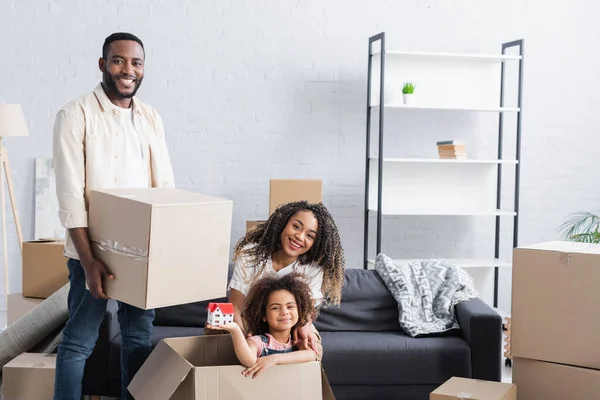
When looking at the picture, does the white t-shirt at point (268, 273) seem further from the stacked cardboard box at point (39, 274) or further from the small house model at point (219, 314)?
the stacked cardboard box at point (39, 274)

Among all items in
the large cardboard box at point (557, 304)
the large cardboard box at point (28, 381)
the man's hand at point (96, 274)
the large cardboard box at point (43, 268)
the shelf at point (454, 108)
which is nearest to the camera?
the man's hand at point (96, 274)

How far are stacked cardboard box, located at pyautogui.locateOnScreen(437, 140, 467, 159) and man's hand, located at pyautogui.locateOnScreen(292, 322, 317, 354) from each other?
2.47 m

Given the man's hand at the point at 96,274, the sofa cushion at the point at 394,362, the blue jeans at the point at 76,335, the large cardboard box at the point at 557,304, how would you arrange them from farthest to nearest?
the sofa cushion at the point at 394,362 < the large cardboard box at the point at 557,304 < the blue jeans at the point at 76,335 < the man's hand at the point at 96,274

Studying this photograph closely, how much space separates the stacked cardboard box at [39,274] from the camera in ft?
12.1

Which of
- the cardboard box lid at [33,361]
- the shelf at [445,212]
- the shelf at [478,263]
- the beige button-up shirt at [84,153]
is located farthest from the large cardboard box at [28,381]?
the shelf at [445,212]

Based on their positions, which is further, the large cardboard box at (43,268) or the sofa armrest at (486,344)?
the large cardboard box at (43,268)

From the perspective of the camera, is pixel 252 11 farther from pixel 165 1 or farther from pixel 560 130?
pixel 560 130

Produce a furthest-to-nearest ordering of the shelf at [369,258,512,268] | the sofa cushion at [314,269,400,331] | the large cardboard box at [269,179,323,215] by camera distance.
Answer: the shelf at [369,258,512,268]
the large cardboard box at [269,179,323,215]
the sofa cushion at [314,269,400,331]

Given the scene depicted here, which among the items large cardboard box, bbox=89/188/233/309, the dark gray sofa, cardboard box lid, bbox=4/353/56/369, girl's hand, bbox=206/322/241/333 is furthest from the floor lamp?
girl's hand, bbox=206/322/241/333

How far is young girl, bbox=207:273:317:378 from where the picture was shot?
92.0 inches

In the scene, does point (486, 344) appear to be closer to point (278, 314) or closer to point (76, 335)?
point (278, 314)

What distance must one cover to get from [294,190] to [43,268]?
1.47m

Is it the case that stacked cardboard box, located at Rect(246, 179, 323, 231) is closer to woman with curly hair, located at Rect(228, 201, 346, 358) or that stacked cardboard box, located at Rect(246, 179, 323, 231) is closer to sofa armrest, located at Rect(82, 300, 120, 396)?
sofa armrest, located at Rect(82, 300, 120, 396)

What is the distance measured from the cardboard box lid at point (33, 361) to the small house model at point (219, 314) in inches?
44.6
